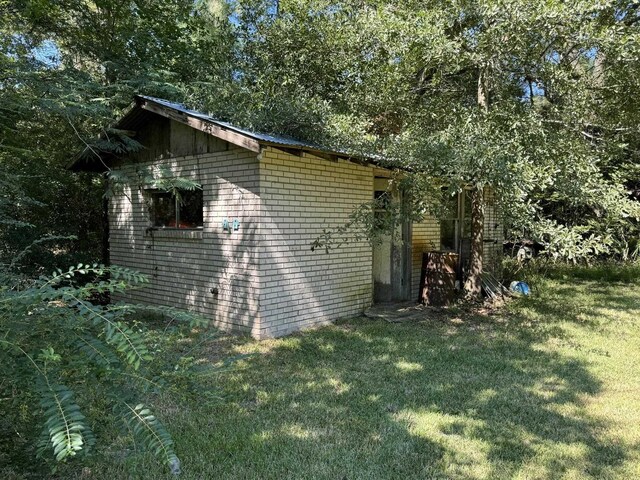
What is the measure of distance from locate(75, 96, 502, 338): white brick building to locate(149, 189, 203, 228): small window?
0.02 meters

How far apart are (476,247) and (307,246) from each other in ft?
11.6

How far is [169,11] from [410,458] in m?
12.0

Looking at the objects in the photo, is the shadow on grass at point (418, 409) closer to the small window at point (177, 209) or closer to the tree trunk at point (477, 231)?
the tree trunk at point (477, 231)

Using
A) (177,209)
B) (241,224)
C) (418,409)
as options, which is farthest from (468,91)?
(418,409)

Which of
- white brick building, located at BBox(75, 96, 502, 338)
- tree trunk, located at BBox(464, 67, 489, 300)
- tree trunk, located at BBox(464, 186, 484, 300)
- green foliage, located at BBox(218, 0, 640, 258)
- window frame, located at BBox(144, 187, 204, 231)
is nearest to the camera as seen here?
green foliage, located at BBox(218, 0, 640, 258)

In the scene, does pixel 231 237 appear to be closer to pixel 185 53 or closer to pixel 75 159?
pixel 75 159

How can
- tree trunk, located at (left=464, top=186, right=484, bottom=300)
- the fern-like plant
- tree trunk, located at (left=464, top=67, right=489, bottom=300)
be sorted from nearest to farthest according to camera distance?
1. the fern-like plant
2. tree trunk, located at (left=464, top=67, right=489, bottom=300)
3. tree trunk, located at (left=464, top=186, right=484, bottom=300)

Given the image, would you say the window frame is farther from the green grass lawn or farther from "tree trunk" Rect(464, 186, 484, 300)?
"tree trunk" Rect(464, 186, 484, 300)

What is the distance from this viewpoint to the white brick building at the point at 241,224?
6367 millimetres

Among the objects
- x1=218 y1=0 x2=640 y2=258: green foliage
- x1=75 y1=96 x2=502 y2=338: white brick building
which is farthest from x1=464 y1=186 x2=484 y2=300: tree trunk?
x1=75 y1=96 x2=502 y2=338: white brick building

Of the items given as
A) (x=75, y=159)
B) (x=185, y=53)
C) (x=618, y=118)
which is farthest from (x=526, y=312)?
(x=185, y=53)

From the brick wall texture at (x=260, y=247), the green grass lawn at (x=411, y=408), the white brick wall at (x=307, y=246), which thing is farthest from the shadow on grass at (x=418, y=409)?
the brick wall texture at (x=260, y=247)

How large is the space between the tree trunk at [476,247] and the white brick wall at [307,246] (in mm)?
1984

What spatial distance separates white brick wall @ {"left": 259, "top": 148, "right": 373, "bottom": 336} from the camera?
6.42 meters
